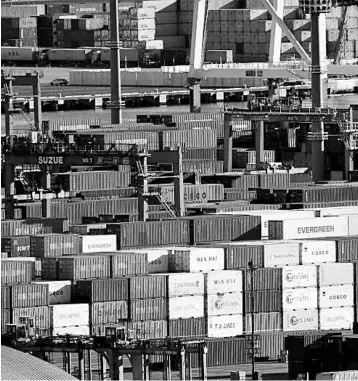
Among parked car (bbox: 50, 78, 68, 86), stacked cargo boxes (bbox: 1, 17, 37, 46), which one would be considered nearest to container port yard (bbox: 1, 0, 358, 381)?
parked car (bbox: 50, 78, 68, 86)

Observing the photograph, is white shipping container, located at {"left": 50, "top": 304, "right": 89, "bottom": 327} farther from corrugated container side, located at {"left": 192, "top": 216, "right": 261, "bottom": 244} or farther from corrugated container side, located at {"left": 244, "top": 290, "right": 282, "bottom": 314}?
corrugated container side, located at {"left": 192, "top": 216, "right": 261, "bottom": 244}

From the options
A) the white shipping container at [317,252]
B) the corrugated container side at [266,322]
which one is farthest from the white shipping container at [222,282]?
the white shipping container at [317,252]

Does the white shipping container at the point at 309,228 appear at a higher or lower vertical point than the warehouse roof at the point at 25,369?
lower

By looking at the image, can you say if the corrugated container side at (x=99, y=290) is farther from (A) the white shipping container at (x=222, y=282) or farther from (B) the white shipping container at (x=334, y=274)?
(B) the white shipping container at (x=334, y=274)

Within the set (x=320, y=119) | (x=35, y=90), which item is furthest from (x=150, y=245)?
(x=35, y=90)

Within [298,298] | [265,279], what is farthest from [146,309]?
[298,298]

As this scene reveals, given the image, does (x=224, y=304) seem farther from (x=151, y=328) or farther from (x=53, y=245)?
(x=53, y=245)

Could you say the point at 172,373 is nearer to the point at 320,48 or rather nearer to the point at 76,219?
the point at 76,219
